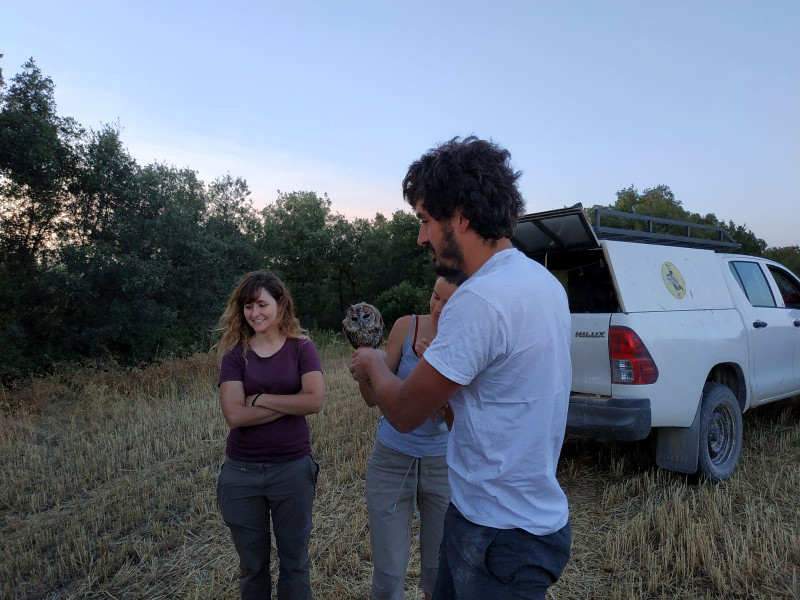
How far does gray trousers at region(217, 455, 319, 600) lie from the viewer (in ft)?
9.29

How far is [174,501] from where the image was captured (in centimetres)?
474

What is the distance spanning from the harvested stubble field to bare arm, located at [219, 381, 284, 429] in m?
1.27

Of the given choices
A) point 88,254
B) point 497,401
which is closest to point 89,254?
point 88,254

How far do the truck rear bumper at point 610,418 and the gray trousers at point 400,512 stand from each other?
2217 millimetres

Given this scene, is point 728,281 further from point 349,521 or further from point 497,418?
point 497,418

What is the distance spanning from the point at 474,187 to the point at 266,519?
219cm

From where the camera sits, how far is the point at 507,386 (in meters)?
1.46

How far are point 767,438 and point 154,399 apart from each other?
8142 millimetres

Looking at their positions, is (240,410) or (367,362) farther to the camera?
(240,410)

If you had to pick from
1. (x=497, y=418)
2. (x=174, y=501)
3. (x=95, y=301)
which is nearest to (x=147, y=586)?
(x=174, y=501)

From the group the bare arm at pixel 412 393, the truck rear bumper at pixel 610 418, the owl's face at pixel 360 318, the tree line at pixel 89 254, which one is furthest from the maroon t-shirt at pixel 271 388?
the tree line at pixel 89 254

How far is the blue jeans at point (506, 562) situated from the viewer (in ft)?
4.79

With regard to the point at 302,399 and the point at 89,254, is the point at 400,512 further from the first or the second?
the point at 89,254

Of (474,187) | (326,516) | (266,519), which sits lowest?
(326,516)
